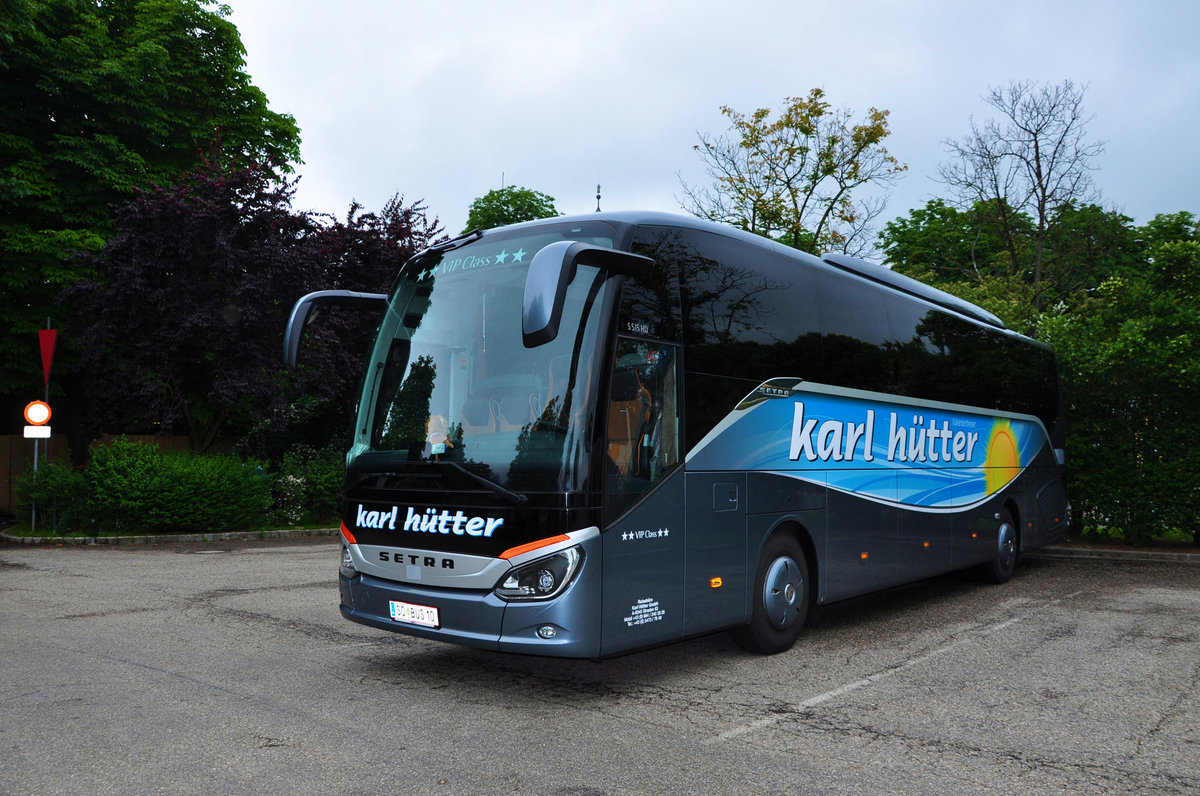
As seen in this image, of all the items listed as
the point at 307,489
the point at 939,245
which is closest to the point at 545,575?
the point at 307,489

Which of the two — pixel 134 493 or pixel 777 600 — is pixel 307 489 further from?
pixel 777 600

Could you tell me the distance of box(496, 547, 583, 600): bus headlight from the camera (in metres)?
5.95

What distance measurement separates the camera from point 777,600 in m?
7.84

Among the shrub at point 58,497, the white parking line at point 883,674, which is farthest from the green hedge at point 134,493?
the white parking line at point 883,674

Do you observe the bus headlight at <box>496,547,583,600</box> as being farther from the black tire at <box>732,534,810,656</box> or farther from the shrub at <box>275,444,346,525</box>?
the shrub at <box>275,444,346,525</box>

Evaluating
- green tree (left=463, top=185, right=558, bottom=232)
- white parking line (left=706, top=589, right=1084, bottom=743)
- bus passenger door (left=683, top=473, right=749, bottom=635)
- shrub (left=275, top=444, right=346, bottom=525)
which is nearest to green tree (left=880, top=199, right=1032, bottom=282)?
green tree (left=463, top=185, right=558, bottom=232)

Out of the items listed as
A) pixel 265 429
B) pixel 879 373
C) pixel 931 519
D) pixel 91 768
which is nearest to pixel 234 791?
pixel 91 768

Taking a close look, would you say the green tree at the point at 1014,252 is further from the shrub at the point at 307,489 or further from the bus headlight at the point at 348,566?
the bus headlight at the point at 348,566

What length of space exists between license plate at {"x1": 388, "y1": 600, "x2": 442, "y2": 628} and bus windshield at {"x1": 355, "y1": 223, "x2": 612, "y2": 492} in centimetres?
96

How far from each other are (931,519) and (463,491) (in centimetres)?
632

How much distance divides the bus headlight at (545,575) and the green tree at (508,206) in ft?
146

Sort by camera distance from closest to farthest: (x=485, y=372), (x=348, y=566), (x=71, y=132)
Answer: (x=485, y=372) → (x=348, y=566) → (x=71, y=132)

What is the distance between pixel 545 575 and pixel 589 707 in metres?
1.01

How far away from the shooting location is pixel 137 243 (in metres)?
18.9
